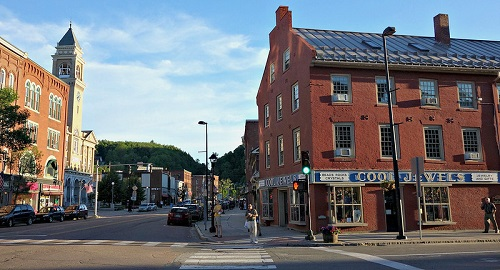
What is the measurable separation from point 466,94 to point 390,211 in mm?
8973

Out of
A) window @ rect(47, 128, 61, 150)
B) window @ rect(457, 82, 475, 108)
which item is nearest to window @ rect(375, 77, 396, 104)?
window @ rect(457, 82, 475, 108)

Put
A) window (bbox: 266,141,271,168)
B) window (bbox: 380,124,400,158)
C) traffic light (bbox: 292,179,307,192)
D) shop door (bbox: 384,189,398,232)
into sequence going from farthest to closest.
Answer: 1. window (bbox: 266,141,271,168)
2. window (bbox: 380,124,400,158)
3. shop door (bbox: 384,189,398,232)
4. traffic light (bbox: 292,179,307,192)

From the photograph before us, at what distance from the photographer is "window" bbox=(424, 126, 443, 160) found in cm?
2417

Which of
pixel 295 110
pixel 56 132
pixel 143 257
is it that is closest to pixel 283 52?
pixel 295 110

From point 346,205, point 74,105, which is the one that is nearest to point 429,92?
point 346,205

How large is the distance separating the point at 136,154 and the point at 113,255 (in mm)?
143865

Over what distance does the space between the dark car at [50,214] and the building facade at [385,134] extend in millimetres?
24044

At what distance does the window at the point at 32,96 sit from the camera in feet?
156

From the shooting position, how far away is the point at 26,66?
47312 millimetres

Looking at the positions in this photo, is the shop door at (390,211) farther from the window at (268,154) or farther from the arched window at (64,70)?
the arched window at (64,70)

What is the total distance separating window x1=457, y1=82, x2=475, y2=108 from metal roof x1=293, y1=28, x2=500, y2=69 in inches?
46.1

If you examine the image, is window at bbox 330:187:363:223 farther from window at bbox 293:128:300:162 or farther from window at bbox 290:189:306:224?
window at bbox 293:128:300:162

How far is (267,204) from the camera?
30375mm

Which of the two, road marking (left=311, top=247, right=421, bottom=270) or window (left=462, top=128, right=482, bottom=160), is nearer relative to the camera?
road marking (left=311, top=247, right=421, bottom=270)
